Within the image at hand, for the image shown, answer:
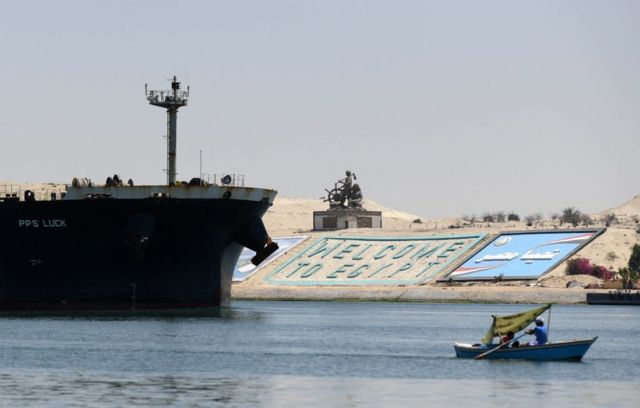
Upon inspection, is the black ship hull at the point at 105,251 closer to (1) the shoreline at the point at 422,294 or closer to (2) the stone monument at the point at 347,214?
(1) the shoreline at the point at 422,294

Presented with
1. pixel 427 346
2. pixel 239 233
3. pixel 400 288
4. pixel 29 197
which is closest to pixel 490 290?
pixel 400 288

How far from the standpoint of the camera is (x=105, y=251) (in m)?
101

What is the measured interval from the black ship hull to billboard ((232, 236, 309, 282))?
50.8 metres

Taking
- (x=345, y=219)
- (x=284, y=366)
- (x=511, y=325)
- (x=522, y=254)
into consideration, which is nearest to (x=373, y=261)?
(x=522, y=254)

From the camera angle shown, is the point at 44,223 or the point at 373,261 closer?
the point at 44,223

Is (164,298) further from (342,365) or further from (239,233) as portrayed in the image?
(342,365)

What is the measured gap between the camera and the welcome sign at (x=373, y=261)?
158250mm

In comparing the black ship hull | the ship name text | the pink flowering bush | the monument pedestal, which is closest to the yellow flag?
the black ship hull

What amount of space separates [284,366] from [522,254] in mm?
94378

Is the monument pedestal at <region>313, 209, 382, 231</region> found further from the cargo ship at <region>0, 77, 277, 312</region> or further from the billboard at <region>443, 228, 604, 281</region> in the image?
the cargo ship at <region>0, 77, 277, 312</region>

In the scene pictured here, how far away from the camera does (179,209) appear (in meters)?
101

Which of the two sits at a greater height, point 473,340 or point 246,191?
point 246,191

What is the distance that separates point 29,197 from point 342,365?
134 ft

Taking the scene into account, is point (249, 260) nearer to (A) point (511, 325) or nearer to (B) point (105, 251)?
(B) point (105, 251)
